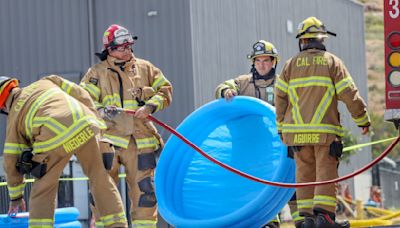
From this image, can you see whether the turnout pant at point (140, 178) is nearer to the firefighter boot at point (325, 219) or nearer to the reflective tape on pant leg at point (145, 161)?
the reflective tape on pant leg at point (145, 161)

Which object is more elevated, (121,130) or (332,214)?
(121,130)

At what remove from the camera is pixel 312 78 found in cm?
1008

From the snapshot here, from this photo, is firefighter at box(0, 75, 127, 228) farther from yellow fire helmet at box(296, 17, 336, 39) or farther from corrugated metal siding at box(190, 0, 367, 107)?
corrugated metal siding at box(190, 0, 367, 107)

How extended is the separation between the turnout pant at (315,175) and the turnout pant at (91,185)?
1.79 m

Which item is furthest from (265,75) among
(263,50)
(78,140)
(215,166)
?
(78,140)

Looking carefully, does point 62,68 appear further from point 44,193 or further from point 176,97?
point 44,193

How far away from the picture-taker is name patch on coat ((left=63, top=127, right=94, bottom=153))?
935cm

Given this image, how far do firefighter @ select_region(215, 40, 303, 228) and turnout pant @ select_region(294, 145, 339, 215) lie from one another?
1512 mm

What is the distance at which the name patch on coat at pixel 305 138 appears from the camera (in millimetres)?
9992

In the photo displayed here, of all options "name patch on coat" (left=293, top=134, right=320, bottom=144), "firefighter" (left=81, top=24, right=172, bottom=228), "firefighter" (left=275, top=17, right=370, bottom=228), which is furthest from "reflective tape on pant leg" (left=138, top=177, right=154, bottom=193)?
"name patch on coat" (left=293, top=134, right=320, bottom=144)

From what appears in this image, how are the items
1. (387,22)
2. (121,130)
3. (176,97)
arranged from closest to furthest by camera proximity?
(387,22)
(121,130)
(176,97)

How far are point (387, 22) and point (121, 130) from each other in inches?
128

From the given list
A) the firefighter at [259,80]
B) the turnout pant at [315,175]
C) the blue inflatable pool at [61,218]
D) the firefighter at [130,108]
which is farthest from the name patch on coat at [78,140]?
the blue inflatable pool at [61,218]

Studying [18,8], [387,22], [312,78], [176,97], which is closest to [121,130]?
[312,78]
